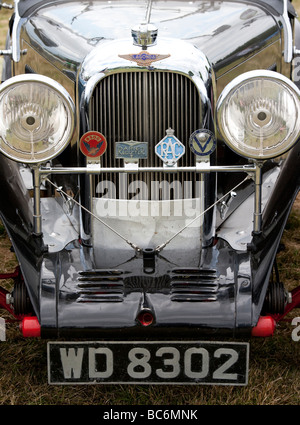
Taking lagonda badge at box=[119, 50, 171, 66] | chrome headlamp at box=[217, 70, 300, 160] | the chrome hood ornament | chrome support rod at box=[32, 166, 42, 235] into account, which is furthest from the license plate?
the chrome hood ornament

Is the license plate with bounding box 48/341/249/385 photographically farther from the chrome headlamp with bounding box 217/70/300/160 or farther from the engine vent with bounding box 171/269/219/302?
the chrome headlamp with bounding box 217/70/300/160

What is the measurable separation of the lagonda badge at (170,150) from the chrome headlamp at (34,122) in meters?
0.35

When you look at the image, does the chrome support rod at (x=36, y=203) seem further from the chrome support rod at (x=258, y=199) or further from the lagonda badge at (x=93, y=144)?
the chrome support rod at (x=258, y=199)

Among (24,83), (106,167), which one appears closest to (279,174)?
(106,167)

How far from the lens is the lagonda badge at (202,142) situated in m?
2.69

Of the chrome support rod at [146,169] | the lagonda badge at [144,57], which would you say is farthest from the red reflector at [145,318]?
the lagonda badge at [144,57]

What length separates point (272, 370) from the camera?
10.3ft

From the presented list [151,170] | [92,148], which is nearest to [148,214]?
[151,170]

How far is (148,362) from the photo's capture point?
2.60 m

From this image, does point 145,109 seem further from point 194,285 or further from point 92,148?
point 194,285

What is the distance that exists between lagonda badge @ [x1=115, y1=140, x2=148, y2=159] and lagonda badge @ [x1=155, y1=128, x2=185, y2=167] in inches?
2.5

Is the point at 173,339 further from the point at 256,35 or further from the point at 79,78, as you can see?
the point at 256,35

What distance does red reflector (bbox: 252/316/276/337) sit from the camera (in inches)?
103

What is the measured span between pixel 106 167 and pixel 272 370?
1.14 m
